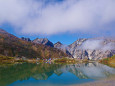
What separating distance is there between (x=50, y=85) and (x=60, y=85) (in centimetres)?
414

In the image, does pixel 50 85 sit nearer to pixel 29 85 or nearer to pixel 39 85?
pixel 39 85

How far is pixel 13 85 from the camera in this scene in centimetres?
4569

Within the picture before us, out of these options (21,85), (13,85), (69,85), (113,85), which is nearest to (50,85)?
(69,85)

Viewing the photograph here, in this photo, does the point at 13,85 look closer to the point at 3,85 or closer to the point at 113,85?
the point at 3,85

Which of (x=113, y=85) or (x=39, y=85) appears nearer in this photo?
(x=113, y=85)

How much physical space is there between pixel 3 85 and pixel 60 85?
23.3 m

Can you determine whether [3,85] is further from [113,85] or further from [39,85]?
[113,85]

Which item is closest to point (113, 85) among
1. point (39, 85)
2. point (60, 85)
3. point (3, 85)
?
point (60, 85)

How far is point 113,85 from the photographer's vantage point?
41.0m

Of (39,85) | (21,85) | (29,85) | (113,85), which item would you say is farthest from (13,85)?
(113,85)

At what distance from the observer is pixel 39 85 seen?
45562mm

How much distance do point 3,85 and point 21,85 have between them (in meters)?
7.16

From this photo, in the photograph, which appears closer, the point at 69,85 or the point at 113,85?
the point at 113,85

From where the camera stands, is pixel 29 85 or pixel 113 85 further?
pixel 29 85
